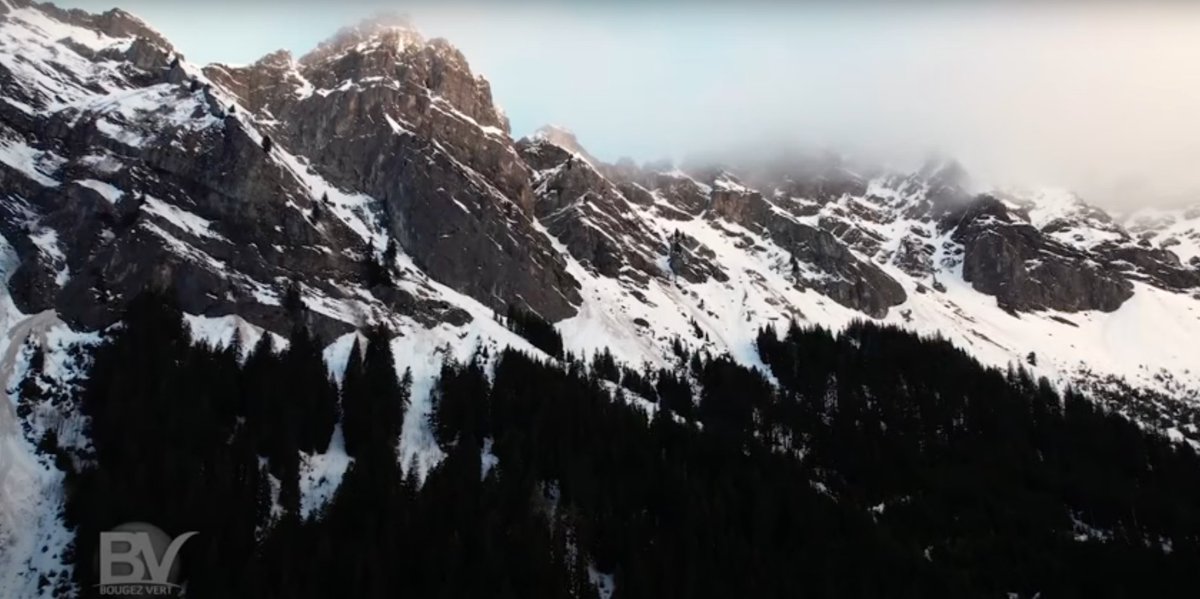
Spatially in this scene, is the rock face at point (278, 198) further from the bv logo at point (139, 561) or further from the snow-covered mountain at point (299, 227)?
the bv logo at point (139, 561)

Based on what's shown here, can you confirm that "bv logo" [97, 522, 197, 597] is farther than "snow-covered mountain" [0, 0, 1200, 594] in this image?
No

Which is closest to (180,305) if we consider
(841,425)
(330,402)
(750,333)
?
(330,402)

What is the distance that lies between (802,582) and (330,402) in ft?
169

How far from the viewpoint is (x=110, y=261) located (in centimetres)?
10875

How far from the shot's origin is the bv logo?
6581 centimetres

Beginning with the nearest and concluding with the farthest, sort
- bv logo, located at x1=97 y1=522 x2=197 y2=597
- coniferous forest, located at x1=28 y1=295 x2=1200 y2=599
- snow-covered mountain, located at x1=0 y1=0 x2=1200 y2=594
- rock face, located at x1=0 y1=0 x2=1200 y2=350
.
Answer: bv logo, located at x1=97 y1=522 x2=197 y2=597 → coniferous forest, located at x1=28 y1=295 x2=1200 y2=599 → snow-covered mountain, located at x1=0 y1=0 x2=1200 y2=594 → rock face, located at x1=0 y1=0 x2=1200 y2=350

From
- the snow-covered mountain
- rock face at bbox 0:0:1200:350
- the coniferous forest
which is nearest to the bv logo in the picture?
the coniferous forest

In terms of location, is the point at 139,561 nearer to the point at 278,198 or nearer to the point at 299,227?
the point at 299,227

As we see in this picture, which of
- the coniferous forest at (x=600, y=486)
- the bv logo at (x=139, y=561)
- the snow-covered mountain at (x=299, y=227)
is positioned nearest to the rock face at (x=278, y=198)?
the snow-covered mountain at (x=299, y=227)

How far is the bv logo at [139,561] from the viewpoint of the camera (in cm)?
6581

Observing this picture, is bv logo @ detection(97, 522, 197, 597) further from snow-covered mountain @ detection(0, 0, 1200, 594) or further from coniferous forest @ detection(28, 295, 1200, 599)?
snow-covered mountain @ detection(0, 0, 1200, 594)

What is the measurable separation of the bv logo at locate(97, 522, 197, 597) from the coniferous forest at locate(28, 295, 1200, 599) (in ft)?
3.23

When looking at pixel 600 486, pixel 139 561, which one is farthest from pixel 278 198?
pixel 139 561

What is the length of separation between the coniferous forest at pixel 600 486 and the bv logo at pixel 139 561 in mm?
983
